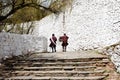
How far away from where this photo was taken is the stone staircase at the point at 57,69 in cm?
1293

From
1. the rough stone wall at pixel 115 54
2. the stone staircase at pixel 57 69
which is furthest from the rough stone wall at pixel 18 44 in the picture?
the rough stone wall at pixel 115 54

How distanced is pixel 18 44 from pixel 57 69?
4.31 m

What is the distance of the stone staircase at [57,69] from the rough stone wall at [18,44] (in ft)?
2.52

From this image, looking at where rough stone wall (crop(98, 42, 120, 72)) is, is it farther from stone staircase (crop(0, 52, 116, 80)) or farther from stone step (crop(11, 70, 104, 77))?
stone step (crop(11, 70, 104, 77))

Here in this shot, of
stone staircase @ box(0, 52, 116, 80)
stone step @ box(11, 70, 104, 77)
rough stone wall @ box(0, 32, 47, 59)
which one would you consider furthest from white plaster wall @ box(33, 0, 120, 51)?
stone step @ box(11, 70, 104, 77)

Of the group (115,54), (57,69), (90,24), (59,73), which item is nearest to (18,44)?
(57,69)

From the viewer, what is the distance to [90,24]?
21281 millimetres

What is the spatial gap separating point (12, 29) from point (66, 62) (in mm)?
12655

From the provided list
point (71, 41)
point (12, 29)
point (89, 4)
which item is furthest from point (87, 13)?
point (12, 29)

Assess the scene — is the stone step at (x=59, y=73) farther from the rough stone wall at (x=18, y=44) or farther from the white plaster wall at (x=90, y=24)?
the white plaster wall at (x=90, y=24)

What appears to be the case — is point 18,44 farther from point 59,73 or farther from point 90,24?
point 90,24

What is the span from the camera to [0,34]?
16234 millimetres

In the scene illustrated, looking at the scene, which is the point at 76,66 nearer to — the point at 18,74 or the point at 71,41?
the point at 18,74

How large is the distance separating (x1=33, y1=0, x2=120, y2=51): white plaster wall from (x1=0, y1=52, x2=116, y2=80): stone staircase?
4424 millimetres
